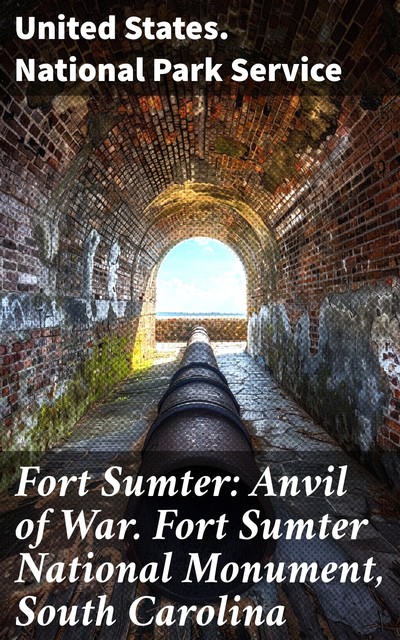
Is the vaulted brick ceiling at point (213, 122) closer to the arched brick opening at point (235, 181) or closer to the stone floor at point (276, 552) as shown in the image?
the arched brick opening at point (235, 181)

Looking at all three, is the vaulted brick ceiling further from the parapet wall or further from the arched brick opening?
the parapet wall

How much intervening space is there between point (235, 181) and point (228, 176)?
0.19m

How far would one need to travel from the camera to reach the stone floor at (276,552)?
1.83 m

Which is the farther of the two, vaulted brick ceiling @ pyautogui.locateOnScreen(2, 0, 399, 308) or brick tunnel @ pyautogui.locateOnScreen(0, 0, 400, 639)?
brick tunnel @ pyautogui.locateOnScreen(0, 0, 400, 639)

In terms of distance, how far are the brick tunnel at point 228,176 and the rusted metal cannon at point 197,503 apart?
20.8 inches

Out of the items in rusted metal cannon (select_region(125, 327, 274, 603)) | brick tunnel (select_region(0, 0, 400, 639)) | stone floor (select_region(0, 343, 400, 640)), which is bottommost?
stone floor (select_region(0, 343, 400, 640))

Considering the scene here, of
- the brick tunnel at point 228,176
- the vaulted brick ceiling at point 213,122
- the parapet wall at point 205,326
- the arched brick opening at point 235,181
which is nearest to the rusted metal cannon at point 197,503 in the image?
the brick tunnel at point 228,176

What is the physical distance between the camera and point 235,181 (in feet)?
22.3

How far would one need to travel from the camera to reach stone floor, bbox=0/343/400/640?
5.99 feet

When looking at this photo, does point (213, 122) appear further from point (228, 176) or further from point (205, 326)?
point (205, 326)

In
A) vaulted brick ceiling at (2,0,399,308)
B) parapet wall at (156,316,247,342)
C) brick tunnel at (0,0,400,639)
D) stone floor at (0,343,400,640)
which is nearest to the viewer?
stone floor at (0,343,400,640)

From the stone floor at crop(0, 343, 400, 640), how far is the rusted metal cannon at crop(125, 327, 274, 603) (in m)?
0.20

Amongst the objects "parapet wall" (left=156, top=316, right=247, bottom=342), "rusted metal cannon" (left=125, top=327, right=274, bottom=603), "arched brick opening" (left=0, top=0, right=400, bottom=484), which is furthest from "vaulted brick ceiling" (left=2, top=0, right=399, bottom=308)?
"parapet wall" (left=156, top=316, right=247, bottom=342)

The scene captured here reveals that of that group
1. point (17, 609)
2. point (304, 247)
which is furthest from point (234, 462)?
point (304, 247)
